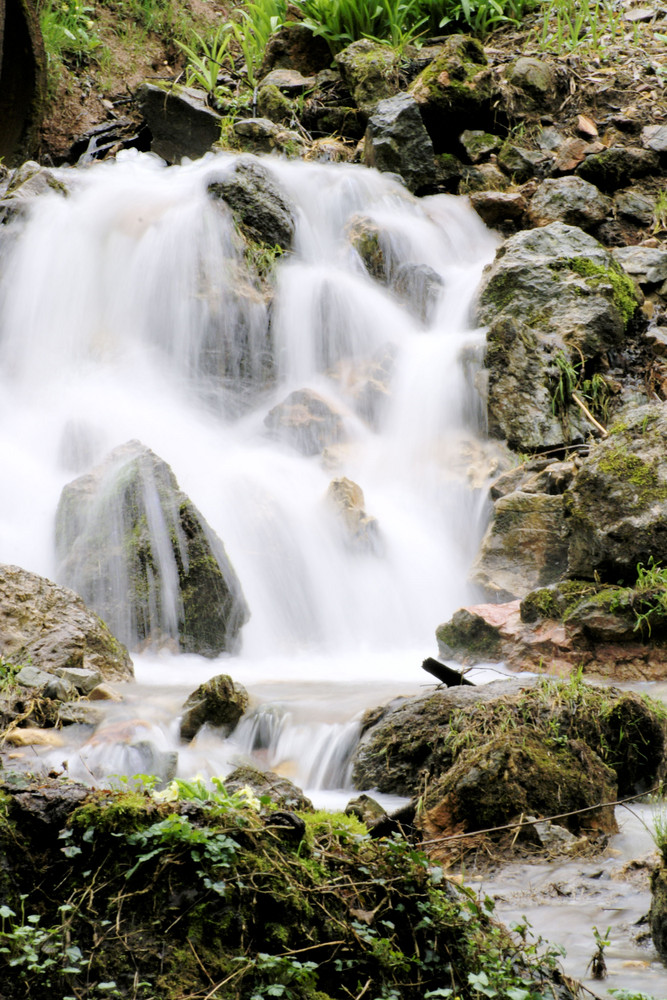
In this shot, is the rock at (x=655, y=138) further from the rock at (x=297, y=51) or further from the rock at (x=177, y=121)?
the rock at (x=177, y=121)

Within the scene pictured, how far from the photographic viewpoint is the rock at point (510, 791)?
3.10 m

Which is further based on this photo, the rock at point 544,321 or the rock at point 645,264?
the rock at point 645,264

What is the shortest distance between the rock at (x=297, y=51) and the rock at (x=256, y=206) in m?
4.30

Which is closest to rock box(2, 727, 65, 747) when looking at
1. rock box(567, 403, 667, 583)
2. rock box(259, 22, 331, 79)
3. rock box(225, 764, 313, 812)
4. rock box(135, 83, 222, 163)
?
rock box(225, 764, 313, 812)

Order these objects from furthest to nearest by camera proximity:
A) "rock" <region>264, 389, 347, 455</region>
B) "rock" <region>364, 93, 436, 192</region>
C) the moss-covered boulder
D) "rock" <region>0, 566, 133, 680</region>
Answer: "rock" <region>364, 93, 436, 192</region> < "rock" <region>264, 389, 347, 455</region> < "rock" <region>0, 566, 133, 680</region> < the moss-covered boulder

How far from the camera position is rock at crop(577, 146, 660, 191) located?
34.7 feet

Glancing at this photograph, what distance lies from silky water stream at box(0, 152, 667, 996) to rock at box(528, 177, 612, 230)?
0.81 metres

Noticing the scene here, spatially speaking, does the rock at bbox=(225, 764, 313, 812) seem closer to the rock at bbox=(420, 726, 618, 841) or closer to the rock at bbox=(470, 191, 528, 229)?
the rock at bbox=(420, 726, 618, 841)

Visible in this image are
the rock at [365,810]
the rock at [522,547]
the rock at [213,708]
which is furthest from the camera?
the rock at [522,547]

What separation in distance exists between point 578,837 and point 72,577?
3.82m

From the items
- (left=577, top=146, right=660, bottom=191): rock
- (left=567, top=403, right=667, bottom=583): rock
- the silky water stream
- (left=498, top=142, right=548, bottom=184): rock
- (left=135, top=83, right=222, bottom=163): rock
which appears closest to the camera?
(left=567, top=403, right=667, bottom=583): rock

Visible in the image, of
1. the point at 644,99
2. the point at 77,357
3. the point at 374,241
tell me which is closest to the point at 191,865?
the point at 77,357

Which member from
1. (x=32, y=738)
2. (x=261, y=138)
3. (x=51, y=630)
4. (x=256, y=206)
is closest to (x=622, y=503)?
(x=51, y=630)

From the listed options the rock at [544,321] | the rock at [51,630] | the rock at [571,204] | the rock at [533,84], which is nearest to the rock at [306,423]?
the rock at [544,321]
